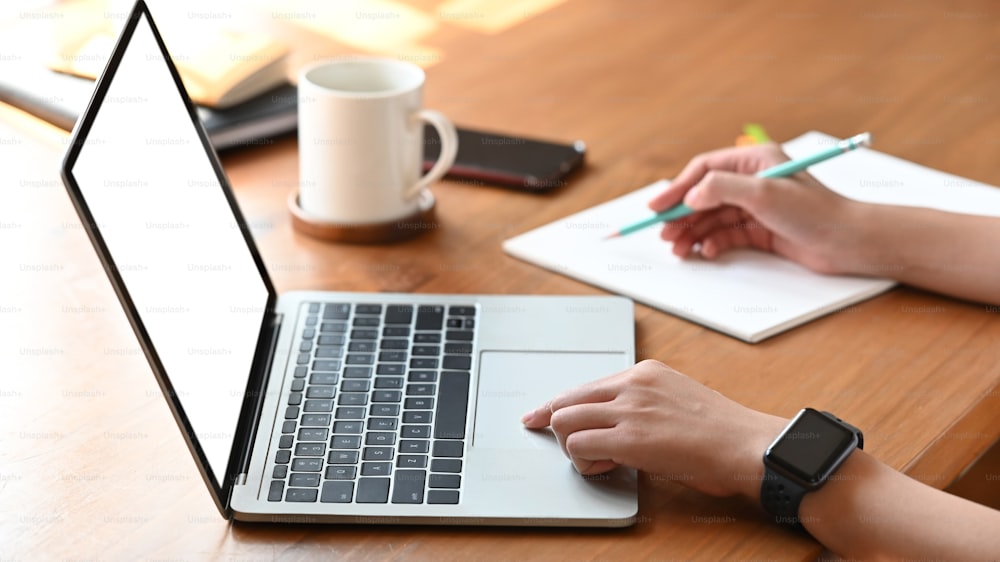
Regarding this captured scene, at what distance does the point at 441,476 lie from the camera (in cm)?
80

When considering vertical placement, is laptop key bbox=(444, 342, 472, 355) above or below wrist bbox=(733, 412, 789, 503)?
below

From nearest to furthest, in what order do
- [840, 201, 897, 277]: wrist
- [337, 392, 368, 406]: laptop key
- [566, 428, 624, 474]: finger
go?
[566, 428, 624, 474]: finger, [337, 392, 368, 406]: laptop key, [840, 201, 897, 277]: wrist

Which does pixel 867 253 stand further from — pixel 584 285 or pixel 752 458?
pixel 752 458

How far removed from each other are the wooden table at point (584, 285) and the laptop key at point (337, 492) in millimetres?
20

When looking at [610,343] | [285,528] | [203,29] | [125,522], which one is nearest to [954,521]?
[610,343]

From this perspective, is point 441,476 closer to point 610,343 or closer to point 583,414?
point 583,414

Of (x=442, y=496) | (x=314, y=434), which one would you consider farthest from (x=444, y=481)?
(x=314, y=434)

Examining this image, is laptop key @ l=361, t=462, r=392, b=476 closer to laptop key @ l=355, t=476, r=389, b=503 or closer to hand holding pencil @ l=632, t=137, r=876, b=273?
laptop key @ l=355, t=476, r=389, b=503

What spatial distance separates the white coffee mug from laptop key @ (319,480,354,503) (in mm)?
430

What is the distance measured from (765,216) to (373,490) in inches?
20.9

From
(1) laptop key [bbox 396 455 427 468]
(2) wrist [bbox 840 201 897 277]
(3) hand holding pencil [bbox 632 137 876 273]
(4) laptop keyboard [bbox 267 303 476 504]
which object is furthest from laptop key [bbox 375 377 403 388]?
(2) wrist [bbox 840 201 897 277]

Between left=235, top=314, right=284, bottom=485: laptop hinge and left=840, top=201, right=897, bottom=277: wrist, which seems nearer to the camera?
left=235, top=314, right=284, bottom=485: laptop hinge

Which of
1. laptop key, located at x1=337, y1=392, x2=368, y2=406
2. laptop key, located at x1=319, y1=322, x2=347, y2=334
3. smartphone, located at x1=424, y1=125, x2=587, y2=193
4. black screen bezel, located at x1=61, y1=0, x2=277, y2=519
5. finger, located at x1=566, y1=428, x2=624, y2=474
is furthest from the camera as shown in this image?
smartphone, located at x1=424, y1=125, x2=587, y2=193

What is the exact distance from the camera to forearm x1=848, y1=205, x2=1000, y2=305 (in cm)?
105
